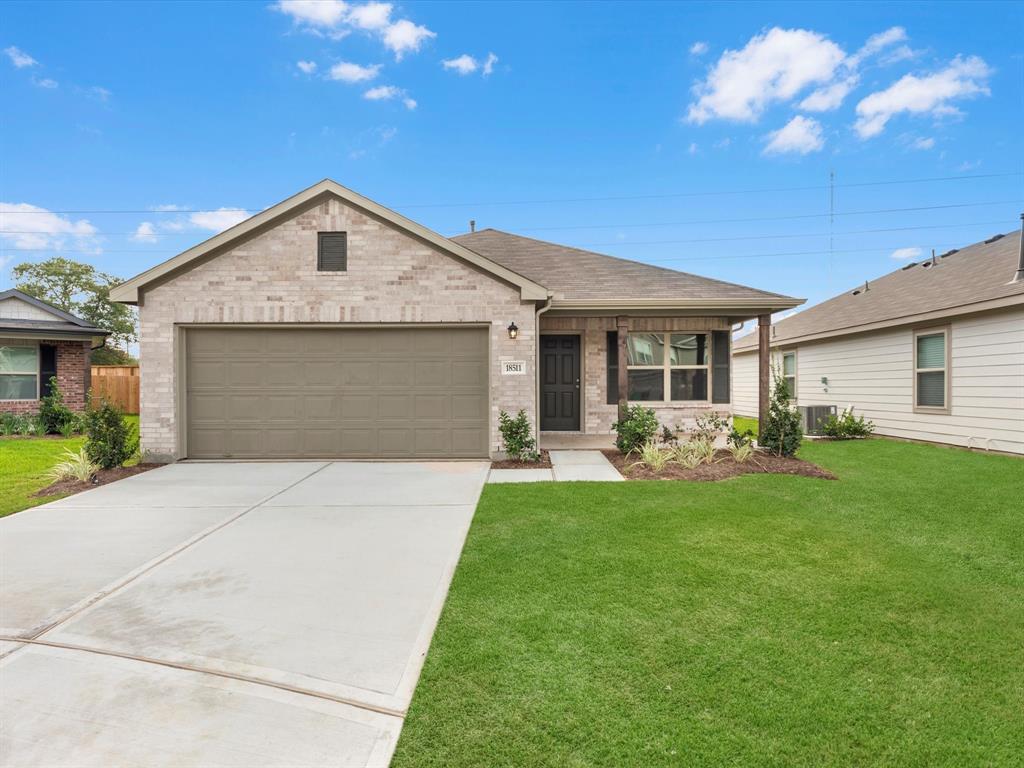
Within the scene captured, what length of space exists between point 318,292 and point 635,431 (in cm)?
591

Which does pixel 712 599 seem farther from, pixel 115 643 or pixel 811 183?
pixel 811 183

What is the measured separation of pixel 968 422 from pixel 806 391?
17.9 ft

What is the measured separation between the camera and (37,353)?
13.9 meters

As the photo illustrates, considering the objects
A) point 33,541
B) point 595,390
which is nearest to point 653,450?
point 595,390

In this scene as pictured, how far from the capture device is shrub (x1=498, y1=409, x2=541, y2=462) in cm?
851

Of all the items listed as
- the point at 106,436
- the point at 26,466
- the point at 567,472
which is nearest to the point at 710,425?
the point at 567,472

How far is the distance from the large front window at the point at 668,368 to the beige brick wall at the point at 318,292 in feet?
10.8

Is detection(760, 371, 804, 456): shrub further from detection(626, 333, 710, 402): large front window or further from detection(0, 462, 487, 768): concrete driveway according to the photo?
detection(0, 462, 487, 768): concrete driveway

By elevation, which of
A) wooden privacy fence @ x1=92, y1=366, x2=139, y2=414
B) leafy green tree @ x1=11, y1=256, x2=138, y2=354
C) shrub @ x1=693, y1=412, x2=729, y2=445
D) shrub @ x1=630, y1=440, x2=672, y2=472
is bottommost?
shrub @ x1=630, y1=440, x2=672, y2=472

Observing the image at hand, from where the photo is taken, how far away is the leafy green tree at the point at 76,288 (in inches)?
1340

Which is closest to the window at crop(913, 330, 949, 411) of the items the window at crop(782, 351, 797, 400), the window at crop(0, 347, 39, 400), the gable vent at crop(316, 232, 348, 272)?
the window at crop(782, 351, 797, 400)

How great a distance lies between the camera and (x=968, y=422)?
9.87 meters

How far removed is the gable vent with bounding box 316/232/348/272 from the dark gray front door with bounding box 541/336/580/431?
4.42 metres

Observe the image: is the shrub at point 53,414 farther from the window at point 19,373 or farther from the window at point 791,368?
the window at point 791,368
